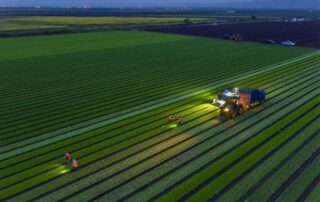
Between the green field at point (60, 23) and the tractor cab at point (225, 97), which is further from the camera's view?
the green field at point (60, 23)

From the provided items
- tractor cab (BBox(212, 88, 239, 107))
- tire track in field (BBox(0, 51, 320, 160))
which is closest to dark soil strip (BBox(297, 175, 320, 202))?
tractor cab (BBox(212, 88, 239, 107))

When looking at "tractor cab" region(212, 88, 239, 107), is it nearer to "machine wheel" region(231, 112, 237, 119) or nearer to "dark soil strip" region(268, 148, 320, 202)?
"machine wheel" region(231, 112, 237, 119)

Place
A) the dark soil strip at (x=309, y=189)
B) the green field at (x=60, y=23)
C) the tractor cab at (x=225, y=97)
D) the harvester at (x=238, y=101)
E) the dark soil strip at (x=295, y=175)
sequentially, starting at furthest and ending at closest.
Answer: the green field at (x=60, y=23)
the tractor cab at (x=225, y=97)
the harvester at (x=238, y=101)
the dark soil strip at (x=295, y=175)
the dark soil strip at (x=309, y=189)

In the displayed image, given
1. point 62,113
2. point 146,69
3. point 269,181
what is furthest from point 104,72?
point 269,181

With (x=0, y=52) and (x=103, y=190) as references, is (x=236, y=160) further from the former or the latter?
(x=0, y=52)

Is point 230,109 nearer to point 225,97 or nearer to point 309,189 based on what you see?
point 225,97

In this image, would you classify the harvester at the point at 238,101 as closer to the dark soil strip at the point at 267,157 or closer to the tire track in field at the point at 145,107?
the tire track in field at the point at 145,107

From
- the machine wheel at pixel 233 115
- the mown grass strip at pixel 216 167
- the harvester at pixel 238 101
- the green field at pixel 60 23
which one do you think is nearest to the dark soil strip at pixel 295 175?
the mown grass strip at pixel 216 167
